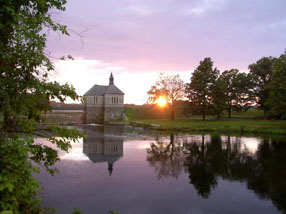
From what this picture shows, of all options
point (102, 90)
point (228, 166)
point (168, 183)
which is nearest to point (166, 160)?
point (228, 166)

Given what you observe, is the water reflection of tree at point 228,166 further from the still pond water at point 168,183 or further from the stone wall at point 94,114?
the stone wall at point 94,114

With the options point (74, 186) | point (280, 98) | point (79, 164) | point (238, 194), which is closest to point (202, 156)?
point (238, 194)

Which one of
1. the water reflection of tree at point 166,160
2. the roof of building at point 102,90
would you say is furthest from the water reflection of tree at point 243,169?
the roof of building at point 102,90

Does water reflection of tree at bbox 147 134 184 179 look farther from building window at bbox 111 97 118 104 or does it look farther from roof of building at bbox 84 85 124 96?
roof of building at bbox 84 85 124 96

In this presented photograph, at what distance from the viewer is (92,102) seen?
63625mm

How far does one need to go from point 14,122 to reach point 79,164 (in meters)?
9.78

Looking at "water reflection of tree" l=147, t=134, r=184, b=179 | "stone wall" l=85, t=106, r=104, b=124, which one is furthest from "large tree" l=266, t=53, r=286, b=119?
"stone wall" l=85, t=106, r=104, b=124

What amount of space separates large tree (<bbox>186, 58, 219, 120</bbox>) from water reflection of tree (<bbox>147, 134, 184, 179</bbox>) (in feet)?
97.8

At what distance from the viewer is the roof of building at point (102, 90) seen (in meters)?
63.3

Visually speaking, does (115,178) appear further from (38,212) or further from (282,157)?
(282,157)

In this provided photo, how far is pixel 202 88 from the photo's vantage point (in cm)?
4919

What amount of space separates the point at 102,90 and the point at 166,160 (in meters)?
52.6

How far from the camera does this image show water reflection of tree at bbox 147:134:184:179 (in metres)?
13.0

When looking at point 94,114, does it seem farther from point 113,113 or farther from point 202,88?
point 202,88
